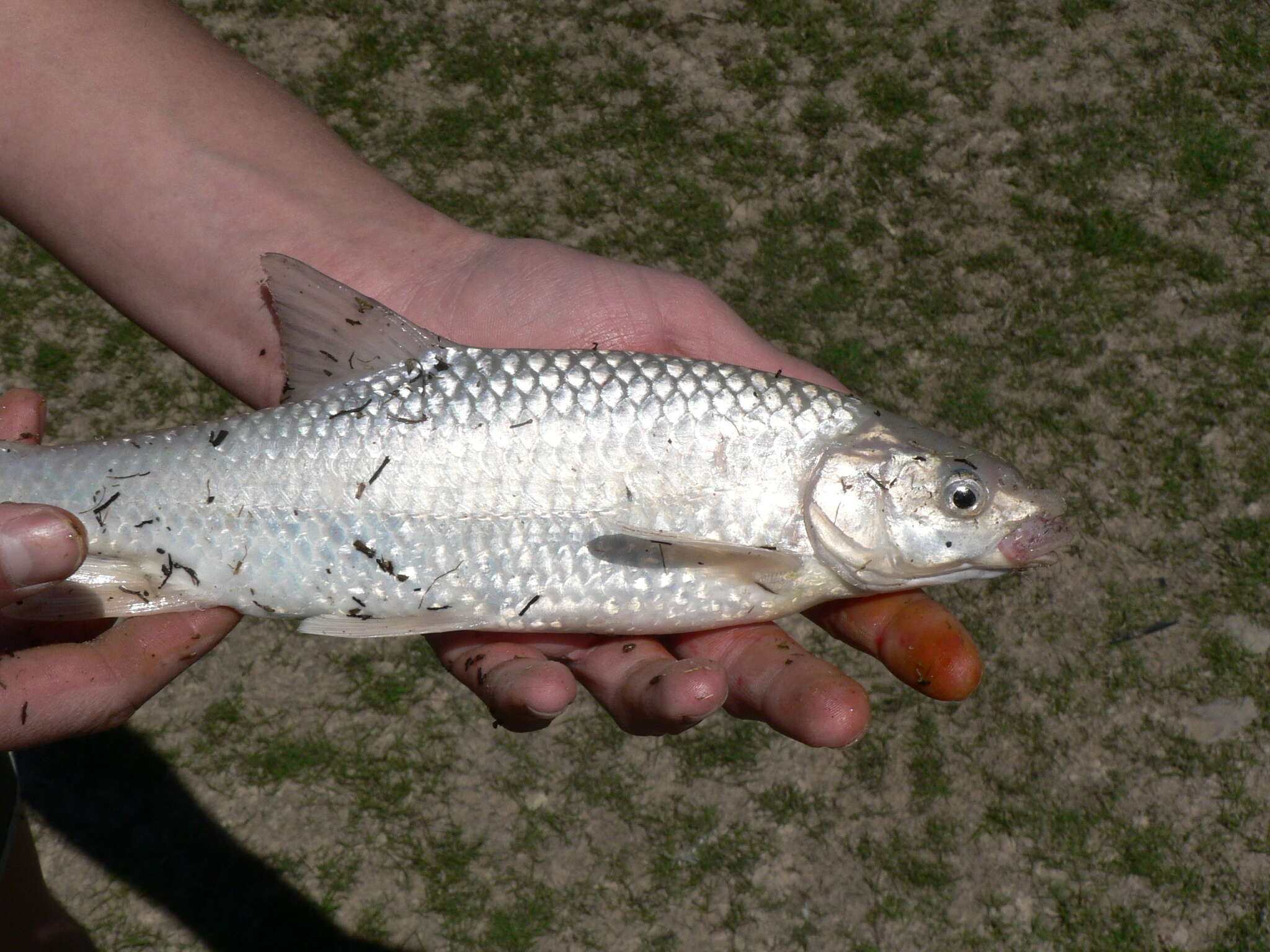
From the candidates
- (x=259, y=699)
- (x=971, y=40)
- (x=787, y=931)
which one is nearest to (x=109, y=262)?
(x=259, y=699)

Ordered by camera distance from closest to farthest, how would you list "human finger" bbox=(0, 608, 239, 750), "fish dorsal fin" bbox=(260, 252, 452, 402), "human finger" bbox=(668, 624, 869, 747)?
"human finger" bbox=(0, 608, 239, 750) < "human finger" bbox=(668, 624, 869, 747) < "fish dorsal fin" bbox=(260, 252, 452, 402)

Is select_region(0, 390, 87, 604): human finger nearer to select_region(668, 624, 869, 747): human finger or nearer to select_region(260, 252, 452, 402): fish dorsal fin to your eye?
select_region(260, 252, 452, 402): fish dorsal fin

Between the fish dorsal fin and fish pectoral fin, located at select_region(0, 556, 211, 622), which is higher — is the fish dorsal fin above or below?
above

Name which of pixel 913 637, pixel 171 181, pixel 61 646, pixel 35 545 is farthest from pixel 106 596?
pixel 913 637

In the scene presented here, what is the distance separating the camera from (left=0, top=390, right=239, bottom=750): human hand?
185 centimetres

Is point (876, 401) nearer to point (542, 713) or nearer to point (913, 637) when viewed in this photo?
point (913, 637)

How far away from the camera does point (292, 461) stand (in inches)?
94.9

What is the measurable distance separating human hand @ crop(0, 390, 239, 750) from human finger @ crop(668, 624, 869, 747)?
1.36 metres

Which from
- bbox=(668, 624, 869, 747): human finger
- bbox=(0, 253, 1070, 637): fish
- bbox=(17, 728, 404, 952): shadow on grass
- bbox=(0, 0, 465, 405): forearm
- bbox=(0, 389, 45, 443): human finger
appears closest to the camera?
bbox=(668, 624, 869, 747): human finger

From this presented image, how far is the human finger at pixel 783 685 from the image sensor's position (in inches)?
90.2

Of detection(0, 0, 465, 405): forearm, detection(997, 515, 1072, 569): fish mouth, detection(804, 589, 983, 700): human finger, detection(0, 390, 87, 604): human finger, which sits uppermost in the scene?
detection(0, 0, 465, 405): forearm

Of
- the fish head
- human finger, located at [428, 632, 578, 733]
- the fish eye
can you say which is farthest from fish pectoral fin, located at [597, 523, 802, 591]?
the fish eye

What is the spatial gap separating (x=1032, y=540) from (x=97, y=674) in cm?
245

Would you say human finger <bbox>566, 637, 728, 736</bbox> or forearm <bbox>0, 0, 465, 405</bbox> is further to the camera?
forearm <bbox>0, 0, 465, 405</bbox>
